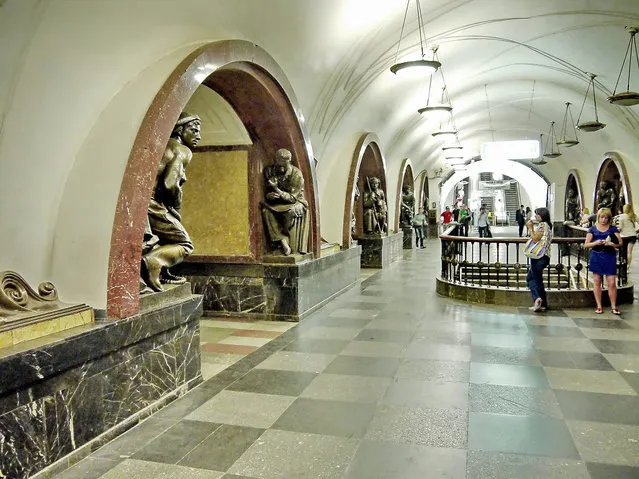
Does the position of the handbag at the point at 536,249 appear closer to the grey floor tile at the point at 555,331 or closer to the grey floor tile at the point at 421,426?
the grey floor tile at the point at 555,331

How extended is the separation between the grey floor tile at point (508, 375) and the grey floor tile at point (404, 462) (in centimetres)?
127

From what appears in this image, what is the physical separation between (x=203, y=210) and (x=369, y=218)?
5.68 metres

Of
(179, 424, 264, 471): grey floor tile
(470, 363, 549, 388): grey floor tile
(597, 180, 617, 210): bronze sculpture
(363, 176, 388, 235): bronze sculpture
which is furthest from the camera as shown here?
(597, 180, 617, 210): bronze sculpture

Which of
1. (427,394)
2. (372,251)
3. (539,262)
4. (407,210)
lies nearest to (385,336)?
(427,394)

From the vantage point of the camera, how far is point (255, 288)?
251 inches

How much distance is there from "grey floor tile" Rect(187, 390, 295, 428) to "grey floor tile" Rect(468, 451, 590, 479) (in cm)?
123

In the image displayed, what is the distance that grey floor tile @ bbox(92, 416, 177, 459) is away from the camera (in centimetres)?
298

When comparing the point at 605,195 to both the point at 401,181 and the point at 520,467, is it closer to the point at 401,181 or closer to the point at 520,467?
the point at 401,181

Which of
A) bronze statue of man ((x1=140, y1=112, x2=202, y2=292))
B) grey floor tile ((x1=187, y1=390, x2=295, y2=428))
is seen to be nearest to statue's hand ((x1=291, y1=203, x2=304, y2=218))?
bronze statue of man ((x1=140, y1=112, x2=202, y2=292))

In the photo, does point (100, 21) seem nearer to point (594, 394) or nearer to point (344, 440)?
point (344, 440)

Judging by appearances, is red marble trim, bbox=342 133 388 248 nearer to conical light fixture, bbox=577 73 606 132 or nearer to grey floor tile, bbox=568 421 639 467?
conical light fixture, bbox=577 73 606 132

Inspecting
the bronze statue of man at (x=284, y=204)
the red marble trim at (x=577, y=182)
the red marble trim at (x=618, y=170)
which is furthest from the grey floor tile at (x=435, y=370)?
the red marble trim at (x=577, y=182)

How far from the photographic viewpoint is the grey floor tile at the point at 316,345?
16.3 feet

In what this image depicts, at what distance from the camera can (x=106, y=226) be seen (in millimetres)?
3338
